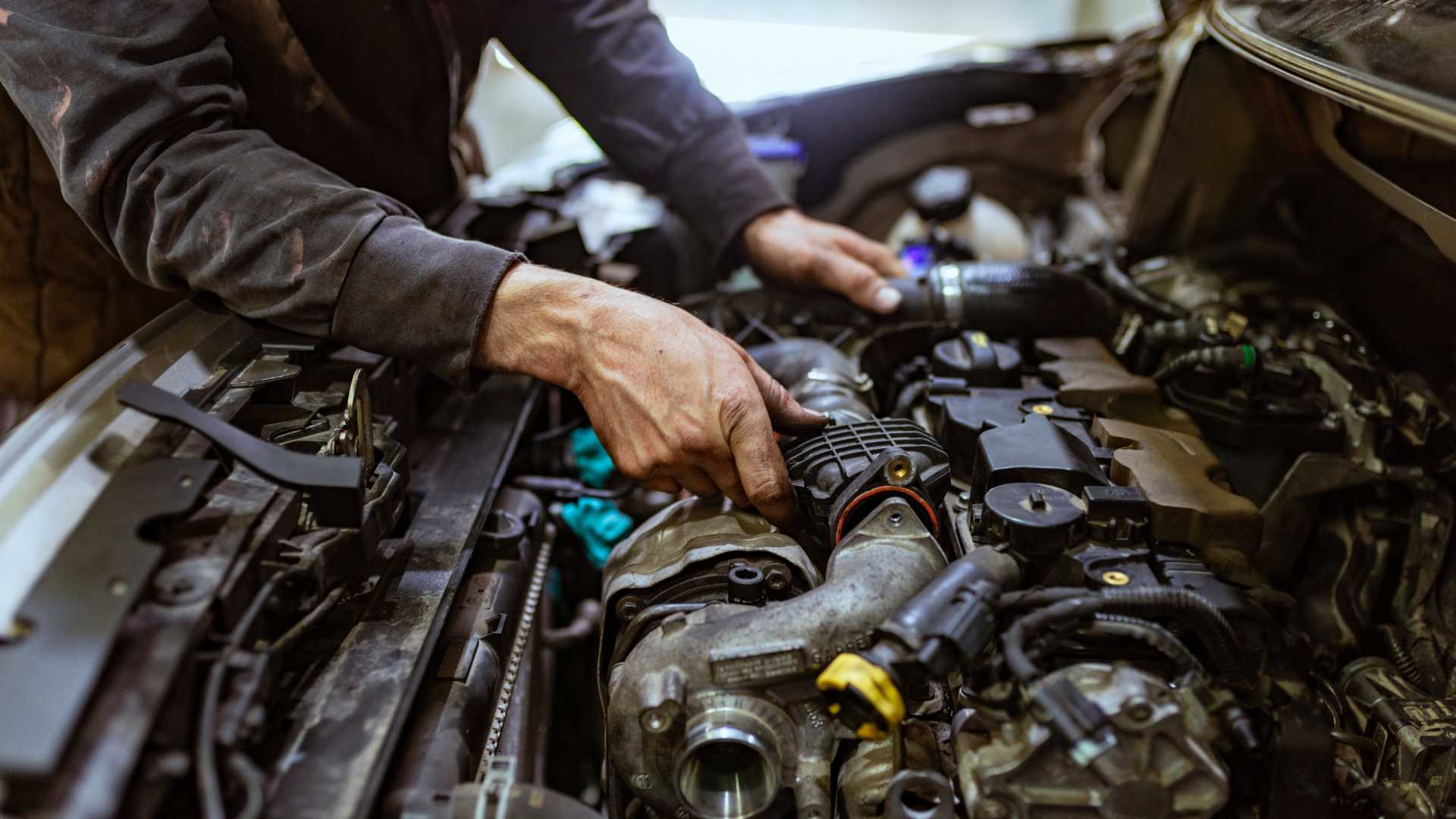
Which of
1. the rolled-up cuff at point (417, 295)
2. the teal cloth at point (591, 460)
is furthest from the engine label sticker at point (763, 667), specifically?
the teal cloth at point (591, 460)

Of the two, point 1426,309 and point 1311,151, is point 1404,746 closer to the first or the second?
point 1426,309

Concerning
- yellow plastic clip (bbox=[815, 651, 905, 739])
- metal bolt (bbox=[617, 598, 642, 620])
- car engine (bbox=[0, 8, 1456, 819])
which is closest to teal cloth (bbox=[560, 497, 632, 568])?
car engine (bbox=[0, 8, 1456, 819])

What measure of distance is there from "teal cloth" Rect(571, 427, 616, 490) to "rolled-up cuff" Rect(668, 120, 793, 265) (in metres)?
0.51

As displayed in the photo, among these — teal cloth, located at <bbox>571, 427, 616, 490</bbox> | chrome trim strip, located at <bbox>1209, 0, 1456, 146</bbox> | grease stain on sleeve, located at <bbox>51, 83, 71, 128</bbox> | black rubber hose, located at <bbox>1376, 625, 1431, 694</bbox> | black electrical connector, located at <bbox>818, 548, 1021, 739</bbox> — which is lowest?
black rubber hose, located at <bbox>1376, 625, 1431, 694</bbox>

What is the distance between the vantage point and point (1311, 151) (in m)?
1.72

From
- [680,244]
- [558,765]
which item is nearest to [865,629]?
[558,765]

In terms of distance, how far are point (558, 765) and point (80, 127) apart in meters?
1.27

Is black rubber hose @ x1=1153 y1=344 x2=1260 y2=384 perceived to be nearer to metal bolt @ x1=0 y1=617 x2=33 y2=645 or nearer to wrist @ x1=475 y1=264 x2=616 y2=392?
wrist @ x1=475 y1=264 x2=616 y2=392

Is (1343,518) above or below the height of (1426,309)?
below

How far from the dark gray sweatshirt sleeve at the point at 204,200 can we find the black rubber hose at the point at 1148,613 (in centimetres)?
79

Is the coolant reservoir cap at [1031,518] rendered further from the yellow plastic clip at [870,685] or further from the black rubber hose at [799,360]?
the black rubber hose at [799,360]

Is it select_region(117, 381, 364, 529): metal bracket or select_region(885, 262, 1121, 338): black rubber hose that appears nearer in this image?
select_region(117, 381, 364, 529): metal bracket

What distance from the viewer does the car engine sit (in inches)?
34.0

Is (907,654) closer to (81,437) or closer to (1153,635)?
(1153,635)
